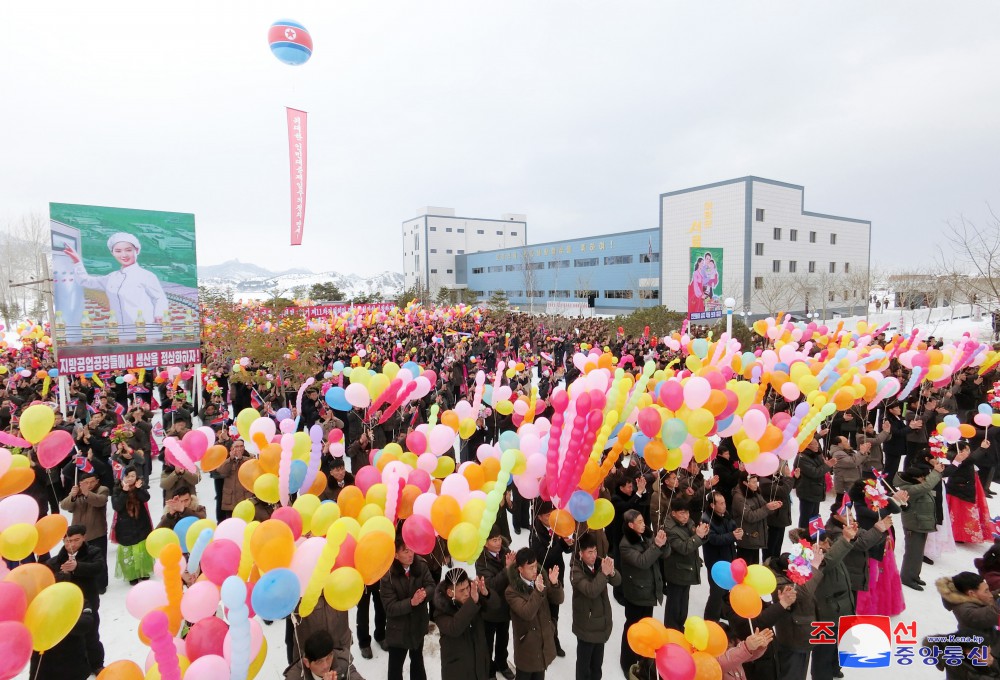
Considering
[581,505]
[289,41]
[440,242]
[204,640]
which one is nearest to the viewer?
[204,640]

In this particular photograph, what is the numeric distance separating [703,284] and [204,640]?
632 inches

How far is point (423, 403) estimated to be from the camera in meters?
9.08

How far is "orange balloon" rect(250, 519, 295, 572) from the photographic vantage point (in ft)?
8.95

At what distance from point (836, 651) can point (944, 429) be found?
3118 millimetres

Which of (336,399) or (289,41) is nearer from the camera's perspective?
(336,399)

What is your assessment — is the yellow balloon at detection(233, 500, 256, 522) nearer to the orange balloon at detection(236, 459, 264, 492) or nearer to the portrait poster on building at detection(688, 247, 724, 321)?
the orange balloon at detection(236, 459, 264, 492)

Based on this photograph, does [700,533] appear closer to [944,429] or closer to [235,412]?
[944,429]

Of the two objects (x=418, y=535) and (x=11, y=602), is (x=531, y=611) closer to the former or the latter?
(x=418, y=535)

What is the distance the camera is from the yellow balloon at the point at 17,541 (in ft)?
9.80

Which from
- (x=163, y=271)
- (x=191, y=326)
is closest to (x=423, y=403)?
(x=191, y=326)

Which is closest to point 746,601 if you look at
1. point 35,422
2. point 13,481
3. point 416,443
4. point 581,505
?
point 581,505

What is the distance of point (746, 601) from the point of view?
9.27 ft

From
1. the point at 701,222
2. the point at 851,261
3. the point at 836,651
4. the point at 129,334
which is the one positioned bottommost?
the point at 836,651

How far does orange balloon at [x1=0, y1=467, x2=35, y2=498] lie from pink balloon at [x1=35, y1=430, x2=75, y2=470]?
22.9 inches
